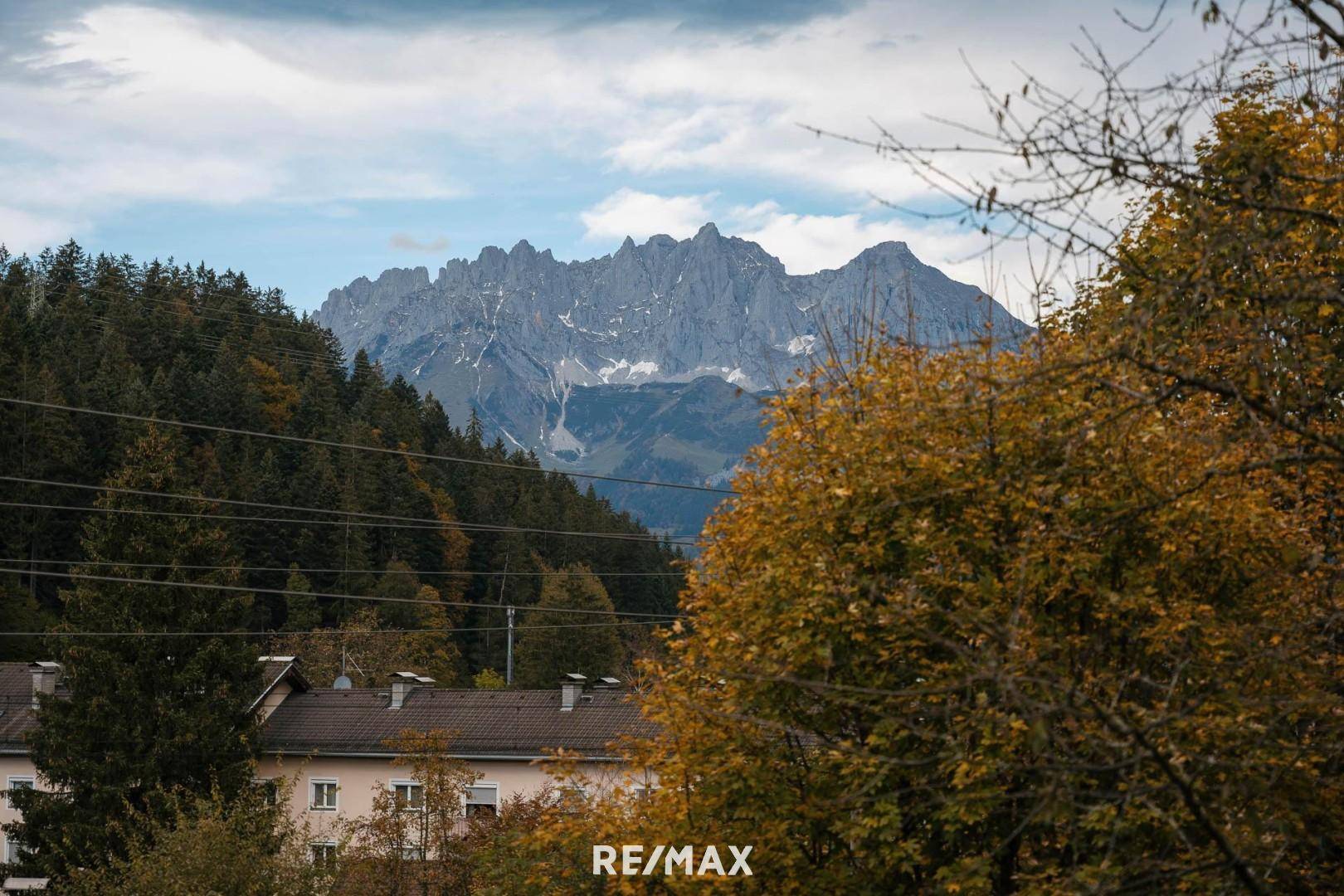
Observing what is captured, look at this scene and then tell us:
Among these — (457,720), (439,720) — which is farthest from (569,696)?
(439,720)

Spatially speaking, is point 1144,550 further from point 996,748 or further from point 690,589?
point 690,589

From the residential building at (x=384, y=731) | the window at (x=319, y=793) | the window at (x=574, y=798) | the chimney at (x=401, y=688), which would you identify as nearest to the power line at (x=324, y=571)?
the window at (x=574, y=798)

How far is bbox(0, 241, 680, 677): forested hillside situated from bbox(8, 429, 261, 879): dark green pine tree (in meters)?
28.9

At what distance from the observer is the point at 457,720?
1863 inches

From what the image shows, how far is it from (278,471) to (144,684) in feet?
213

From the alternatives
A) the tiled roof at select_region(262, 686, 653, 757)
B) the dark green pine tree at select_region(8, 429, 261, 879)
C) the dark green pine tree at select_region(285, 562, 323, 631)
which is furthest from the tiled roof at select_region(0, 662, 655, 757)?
the dark green pine tree at select_region(285, 562, 323, 631)

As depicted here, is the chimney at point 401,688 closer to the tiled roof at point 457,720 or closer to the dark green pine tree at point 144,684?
the tiled roof at point 457,720

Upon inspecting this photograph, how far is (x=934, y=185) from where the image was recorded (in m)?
6.96

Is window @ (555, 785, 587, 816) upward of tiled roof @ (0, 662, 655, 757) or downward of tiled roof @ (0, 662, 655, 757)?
upward

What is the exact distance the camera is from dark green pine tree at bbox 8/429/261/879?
40125 millimetres

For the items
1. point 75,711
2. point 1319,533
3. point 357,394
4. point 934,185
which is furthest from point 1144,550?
point 357,394

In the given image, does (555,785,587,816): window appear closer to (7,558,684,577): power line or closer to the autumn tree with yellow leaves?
Result: the autumn tree with yellow leaves

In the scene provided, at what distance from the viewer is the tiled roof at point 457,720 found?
4469cm

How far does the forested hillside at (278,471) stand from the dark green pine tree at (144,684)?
2892 cm
